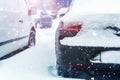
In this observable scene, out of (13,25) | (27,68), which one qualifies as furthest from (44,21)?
(27,68)

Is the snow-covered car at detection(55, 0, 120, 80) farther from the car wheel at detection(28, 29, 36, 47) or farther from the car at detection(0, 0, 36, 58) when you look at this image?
the car wheel at detection(28, 29, 36, 47)

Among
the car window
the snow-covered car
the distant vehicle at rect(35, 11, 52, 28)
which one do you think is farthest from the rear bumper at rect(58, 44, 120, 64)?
the distant vehicle at rect(35, 11, 52, 28)

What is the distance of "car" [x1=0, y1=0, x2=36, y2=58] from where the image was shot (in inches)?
249

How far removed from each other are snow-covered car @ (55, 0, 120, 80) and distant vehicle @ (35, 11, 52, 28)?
1789cm

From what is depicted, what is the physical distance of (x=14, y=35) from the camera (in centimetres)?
718

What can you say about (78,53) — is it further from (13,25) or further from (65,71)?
(13,25)

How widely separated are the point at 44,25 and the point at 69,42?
18.8 meters

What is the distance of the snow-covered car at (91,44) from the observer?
14.2 ft

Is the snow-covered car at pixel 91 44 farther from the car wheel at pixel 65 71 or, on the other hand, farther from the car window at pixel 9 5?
the car window at pixel 9 5

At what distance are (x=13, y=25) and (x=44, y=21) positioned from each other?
1610 centimetres

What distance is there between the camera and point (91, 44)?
435cm

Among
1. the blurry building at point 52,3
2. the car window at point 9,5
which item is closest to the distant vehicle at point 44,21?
the car window at point 9,5

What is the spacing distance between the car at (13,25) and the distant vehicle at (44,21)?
44.1 feet

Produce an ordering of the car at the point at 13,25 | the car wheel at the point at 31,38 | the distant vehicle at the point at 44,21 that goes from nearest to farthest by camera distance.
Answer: the car at the point at 13,25 < the car wheel at the point at 31,38 < the distant vehicle at the point at 44,21
